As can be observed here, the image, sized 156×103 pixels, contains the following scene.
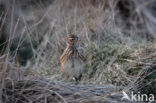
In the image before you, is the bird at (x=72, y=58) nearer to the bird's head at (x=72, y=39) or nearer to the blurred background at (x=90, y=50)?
the bird's head at (x=72, y=39)

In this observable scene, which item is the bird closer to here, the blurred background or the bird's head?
the bird's head

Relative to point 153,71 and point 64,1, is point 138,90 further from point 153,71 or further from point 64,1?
point 64,1

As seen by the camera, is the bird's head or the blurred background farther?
the bird's head

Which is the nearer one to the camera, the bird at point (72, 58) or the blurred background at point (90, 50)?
the blurred background at point (90, 50)

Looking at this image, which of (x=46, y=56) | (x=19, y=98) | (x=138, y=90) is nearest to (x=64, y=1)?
(x=46, y=56)

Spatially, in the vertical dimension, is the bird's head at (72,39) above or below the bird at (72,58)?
above

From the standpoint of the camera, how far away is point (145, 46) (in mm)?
6062

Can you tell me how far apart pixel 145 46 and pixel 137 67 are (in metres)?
0.70

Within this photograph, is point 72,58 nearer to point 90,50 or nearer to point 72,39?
point 72,39

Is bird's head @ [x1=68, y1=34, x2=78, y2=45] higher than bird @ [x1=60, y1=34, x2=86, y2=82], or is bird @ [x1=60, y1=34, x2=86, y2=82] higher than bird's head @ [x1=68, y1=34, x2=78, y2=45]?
bird's head @ [x1=68, y1=34, x2=78, y2=45]

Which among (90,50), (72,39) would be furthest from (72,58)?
(90,50)

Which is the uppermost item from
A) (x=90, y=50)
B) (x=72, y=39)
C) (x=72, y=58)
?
(x=72, y=39)

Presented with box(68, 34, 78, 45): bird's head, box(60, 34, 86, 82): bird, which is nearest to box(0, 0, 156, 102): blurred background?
box(60, 34, 86, 82): bird

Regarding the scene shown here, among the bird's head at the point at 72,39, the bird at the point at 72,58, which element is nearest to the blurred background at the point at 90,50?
the bird at the point at 72,58
